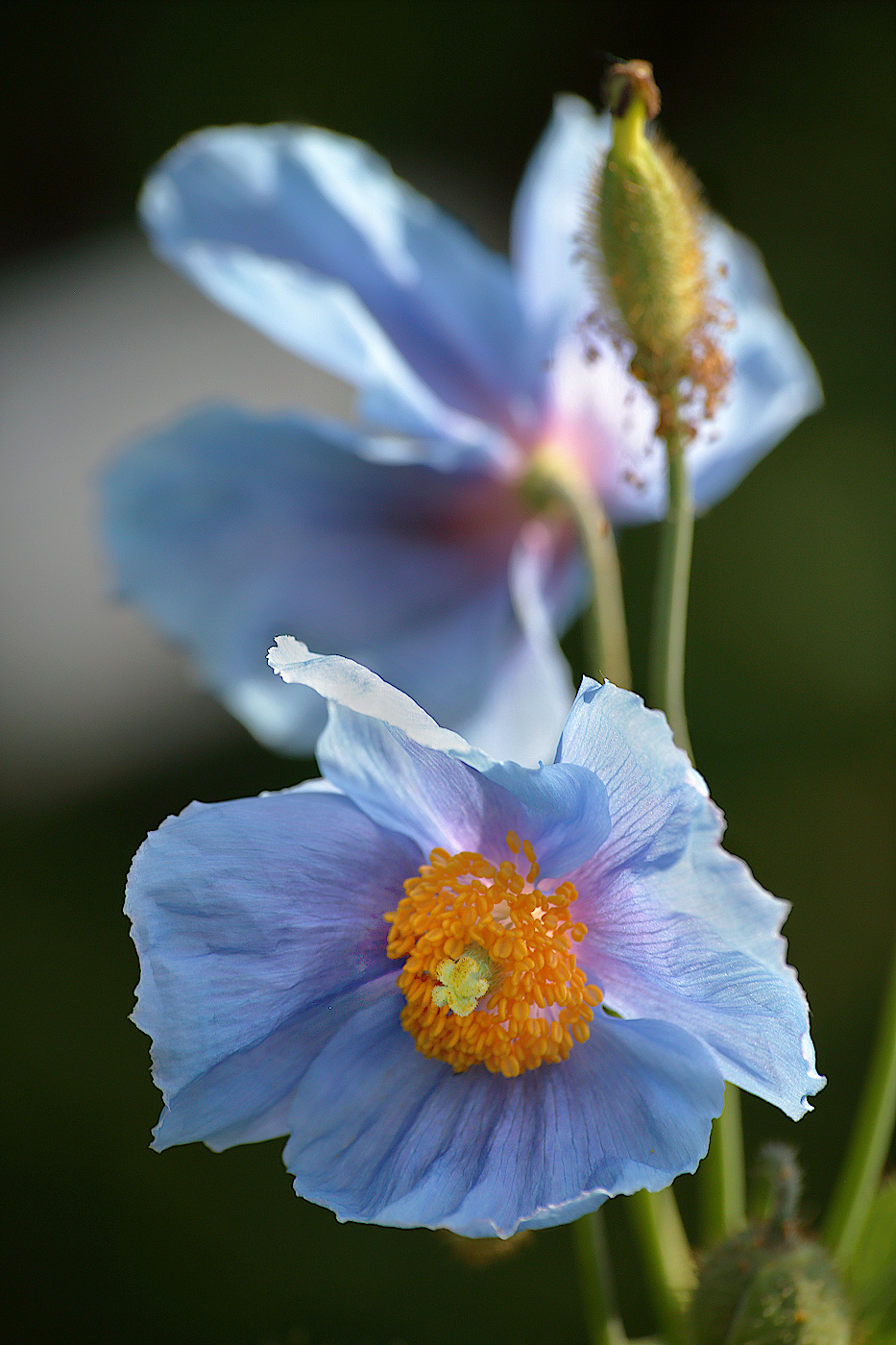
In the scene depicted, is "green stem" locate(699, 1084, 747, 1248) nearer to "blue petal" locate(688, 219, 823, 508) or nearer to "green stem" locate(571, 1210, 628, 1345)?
"green stem" locate(571, 1210, 628, 1345)

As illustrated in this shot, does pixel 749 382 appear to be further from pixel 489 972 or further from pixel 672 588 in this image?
pixel 489 972

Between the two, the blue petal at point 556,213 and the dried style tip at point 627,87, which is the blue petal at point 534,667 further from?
the dried style tip at point 627,87

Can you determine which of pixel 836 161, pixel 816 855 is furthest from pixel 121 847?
pixel 836 161

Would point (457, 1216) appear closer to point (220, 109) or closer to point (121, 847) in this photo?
point (121, 847)

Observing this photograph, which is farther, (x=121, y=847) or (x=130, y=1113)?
(x=121, y=847)

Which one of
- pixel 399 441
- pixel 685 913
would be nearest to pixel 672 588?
pixel 685 913

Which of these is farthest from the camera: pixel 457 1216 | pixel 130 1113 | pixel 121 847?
pixel 121 847

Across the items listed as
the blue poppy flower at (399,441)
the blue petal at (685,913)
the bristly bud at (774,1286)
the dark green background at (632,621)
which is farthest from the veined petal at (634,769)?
the dark green background at (632,621)
